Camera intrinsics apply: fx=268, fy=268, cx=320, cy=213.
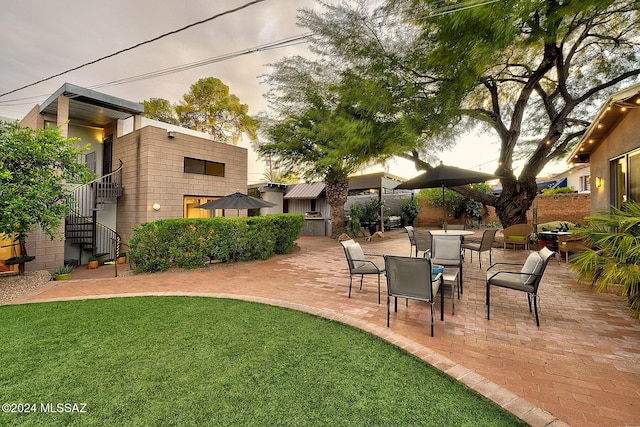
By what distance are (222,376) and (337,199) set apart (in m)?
11.8

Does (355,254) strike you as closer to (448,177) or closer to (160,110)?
(448,177)

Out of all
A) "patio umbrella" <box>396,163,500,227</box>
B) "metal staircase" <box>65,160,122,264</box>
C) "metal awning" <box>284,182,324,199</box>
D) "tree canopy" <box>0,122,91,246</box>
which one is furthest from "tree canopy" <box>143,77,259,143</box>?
"patio umbrella" <box>396,163,500,227</box>

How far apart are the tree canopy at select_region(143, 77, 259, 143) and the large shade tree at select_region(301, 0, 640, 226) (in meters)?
14.9

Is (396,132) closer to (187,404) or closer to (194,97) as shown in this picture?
(187,404)

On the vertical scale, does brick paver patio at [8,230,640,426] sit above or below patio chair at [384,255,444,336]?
below

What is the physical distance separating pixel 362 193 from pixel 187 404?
59.3 feet

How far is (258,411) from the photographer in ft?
6.73

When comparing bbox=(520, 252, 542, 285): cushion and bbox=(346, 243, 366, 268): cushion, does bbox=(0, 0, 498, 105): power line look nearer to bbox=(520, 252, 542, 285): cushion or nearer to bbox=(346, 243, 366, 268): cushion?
bbox=(520, 252, 542, 285): cushion

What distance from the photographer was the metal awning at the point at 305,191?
17.3 m

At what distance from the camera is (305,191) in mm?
18078

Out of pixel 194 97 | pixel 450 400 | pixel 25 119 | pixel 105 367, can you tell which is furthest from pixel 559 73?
pixel 194 97

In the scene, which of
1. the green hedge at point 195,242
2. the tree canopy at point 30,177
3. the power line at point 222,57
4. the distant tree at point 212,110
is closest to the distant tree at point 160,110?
the distant tree at point 212,110

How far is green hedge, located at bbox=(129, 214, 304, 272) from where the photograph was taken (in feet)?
23.3

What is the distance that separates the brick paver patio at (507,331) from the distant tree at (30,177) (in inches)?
61.2
